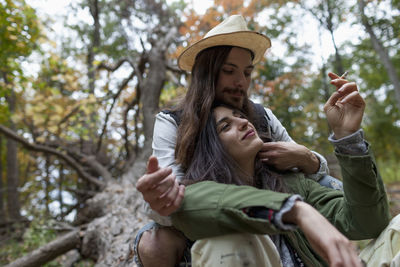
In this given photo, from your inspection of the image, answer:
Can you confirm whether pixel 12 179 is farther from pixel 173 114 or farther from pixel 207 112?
pixel 207 112

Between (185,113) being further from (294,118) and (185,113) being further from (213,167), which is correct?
(294,118)

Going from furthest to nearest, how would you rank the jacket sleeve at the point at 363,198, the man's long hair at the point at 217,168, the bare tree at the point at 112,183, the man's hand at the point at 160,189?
1. the bare tree at the point at 112,183
2. the man's long hair at the point at 217,168
3. the jacket sleeve at the point at 363,198
4. the man's hand at the point at 160,189

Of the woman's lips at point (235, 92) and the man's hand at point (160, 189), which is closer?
the man's hand at point (160, 189)

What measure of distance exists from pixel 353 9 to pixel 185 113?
5712 millimetres

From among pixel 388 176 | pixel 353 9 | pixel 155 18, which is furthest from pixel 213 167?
pixel 388 176

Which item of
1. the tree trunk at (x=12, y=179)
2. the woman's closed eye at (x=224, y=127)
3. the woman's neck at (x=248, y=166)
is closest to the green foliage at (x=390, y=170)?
the tree trunk at (x=12, y=179)

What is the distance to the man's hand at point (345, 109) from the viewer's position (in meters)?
1.42

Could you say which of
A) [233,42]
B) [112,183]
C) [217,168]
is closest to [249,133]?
[217,168]

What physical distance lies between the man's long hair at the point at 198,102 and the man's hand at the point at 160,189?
540 millimetres

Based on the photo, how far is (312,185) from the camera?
6.14 feet

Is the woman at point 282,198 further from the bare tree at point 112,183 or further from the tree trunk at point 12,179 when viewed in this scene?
the tree trunk at point 12,179

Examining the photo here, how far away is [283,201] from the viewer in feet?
3.63

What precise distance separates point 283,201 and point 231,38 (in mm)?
1328

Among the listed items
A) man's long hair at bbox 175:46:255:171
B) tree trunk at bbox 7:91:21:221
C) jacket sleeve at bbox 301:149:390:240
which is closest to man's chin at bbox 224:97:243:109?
man's long hair at bbox 175:46:255:171
